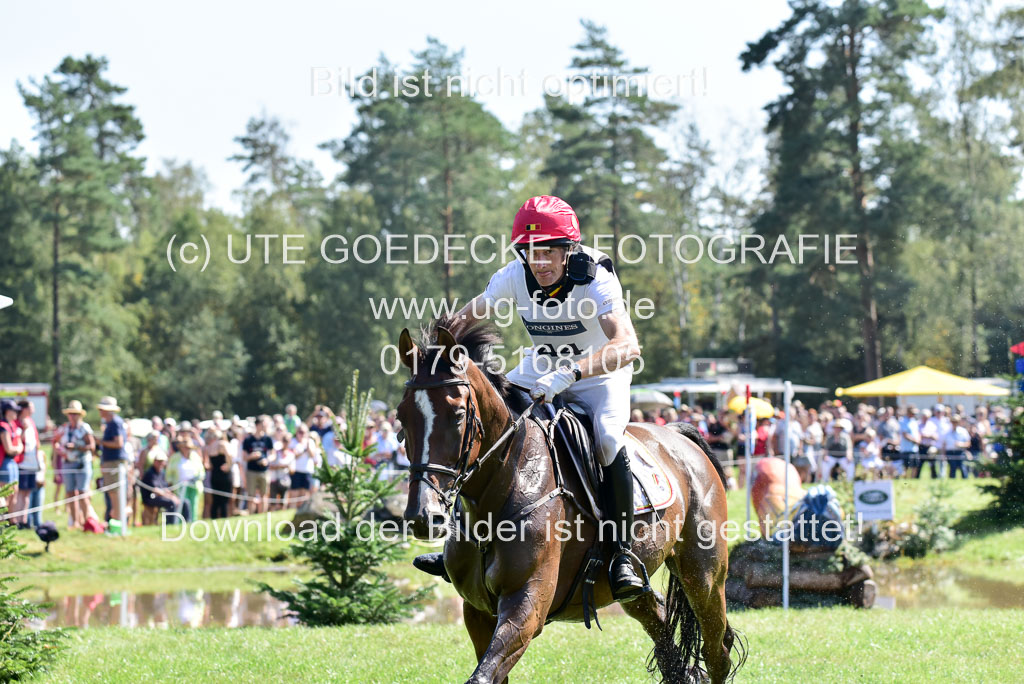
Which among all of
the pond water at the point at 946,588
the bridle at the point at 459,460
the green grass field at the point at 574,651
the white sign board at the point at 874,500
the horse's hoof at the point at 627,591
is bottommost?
the pond water at the point at 946,588

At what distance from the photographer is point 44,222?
45.0 metres

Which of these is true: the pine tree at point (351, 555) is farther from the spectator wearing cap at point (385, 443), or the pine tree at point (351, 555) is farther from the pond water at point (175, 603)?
the spectator wearing cap at point (385, 443)

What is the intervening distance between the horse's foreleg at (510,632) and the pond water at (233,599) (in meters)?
6.77

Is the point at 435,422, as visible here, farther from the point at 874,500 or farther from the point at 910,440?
the point at 910,440

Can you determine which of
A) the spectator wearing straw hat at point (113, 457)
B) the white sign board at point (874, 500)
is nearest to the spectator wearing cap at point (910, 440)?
the white sign board at point (874, 500)

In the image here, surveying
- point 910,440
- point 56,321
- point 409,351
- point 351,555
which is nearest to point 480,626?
point 409,351

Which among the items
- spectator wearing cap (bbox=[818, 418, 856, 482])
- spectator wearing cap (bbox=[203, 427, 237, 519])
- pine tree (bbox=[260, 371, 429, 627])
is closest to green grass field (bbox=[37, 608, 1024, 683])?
pine tree (bbox=[260, 371, 429, 627])

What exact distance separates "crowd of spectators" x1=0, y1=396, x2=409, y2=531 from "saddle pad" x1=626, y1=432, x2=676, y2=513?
881 centimetres

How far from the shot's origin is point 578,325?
5.58 m

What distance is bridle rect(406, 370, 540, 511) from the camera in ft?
14.0

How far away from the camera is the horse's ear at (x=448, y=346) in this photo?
15.0ft

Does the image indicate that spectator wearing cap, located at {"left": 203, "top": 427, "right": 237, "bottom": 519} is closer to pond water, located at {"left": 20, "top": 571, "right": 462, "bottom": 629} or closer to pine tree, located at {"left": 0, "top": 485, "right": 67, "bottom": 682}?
pond water, located at {"left": 20, "top": 571, "right": 462, "bottom": 629}

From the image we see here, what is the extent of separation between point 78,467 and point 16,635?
33.9ft

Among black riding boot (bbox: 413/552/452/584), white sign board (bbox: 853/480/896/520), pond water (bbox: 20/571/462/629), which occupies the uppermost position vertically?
black riding boot (bbox: 413/552/452/584)
